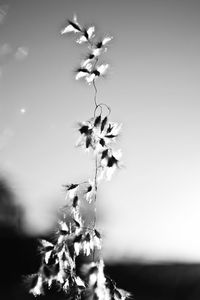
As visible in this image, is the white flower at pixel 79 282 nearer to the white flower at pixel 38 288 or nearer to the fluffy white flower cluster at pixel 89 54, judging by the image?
the white flower at pixel 38 288

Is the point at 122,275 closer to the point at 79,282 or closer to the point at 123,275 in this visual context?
the point at 123,275

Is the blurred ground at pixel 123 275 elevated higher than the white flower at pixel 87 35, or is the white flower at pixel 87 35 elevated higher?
the blurred ground at pixel 123 275

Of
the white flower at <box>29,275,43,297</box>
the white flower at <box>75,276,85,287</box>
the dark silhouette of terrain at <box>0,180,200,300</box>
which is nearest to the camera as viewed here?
the white flower at <box>29,275,43,297</box>

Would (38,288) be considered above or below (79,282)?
below

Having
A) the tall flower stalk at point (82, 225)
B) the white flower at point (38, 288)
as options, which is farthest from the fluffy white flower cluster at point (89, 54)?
the white flower at point (38, 288)

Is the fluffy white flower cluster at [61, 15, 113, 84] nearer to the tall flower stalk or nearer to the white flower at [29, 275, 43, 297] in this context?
the tall flower stalk

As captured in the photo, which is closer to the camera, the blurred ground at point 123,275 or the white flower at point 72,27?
the white flower at point 72,27

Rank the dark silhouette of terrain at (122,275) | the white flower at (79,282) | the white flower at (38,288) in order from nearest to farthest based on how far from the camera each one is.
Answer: the white flower at (38,288) < the white flower at (79,282) < the dark silhouette of terrain at (122,275)

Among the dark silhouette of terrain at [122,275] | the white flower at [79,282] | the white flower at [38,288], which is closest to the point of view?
the white flower at [38,288]

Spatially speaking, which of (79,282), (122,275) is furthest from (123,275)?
(79,282)

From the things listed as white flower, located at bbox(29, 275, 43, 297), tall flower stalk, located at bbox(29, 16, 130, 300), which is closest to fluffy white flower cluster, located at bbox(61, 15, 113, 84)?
tall flower stalk, located at bbox(29, 16, 130, 300)

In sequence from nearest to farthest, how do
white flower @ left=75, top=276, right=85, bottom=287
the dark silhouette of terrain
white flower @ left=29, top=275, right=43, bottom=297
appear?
white flower @ left=29, top=275, right=43, bottom=297, white flower @ left=75, top=276, right=85, bottom=287, the dark silhouette of terrain
